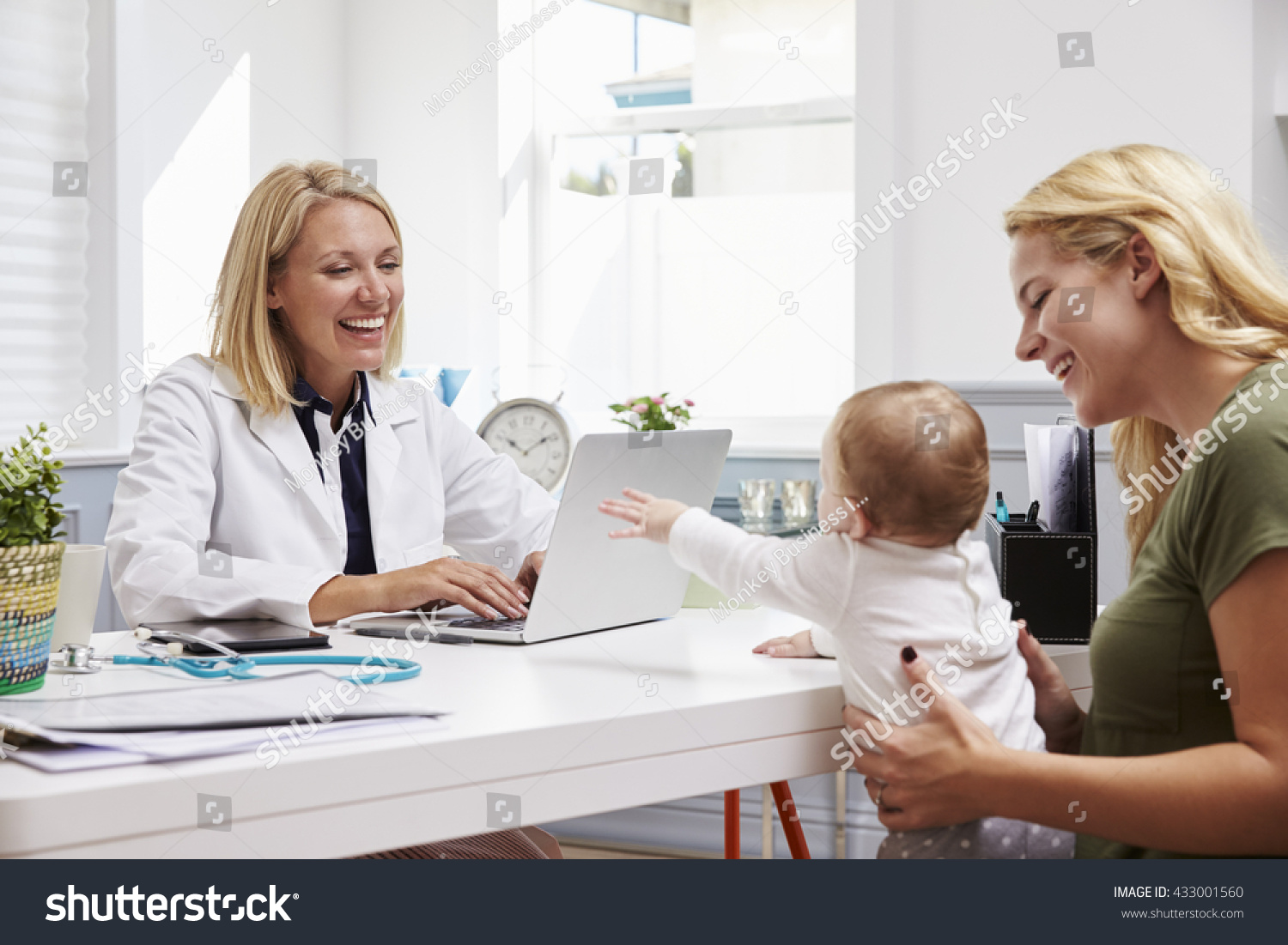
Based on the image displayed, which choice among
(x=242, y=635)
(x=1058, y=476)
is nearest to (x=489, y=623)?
(x=242, y=635)

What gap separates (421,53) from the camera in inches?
142

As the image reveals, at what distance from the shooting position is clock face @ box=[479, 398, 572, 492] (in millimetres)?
3186

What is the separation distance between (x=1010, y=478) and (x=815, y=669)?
1.83 metres

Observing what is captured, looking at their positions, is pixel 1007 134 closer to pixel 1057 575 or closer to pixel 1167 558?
pixel 1057 575

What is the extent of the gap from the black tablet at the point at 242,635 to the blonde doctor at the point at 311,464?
2cm

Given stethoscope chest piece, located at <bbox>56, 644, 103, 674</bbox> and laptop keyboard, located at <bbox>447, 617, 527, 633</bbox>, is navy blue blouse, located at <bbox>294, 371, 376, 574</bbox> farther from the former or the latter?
stethoscope chest piece, located at <bbox>56, 644, 103, 674</bbox>

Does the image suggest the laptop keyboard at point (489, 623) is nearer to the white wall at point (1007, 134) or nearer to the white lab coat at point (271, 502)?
the white lab coat at point (271, 502)

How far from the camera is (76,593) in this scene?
125 cm

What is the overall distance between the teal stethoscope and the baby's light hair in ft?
1.59

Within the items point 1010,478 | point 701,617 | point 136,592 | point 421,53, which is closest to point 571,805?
point 701,617

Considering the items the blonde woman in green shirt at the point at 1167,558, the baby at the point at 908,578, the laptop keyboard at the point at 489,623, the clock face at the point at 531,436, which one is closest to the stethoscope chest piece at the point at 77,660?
the laptop keyboard at the point at 489,623

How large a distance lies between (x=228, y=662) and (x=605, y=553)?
0.43 metres

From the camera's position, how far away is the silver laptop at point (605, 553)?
4.29 ft

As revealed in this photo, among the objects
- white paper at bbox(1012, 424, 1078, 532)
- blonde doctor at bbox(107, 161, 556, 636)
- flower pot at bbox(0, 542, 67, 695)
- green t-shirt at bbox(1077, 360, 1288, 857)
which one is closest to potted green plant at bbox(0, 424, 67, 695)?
flower pot at bbox(0, 542, 67, 695)
